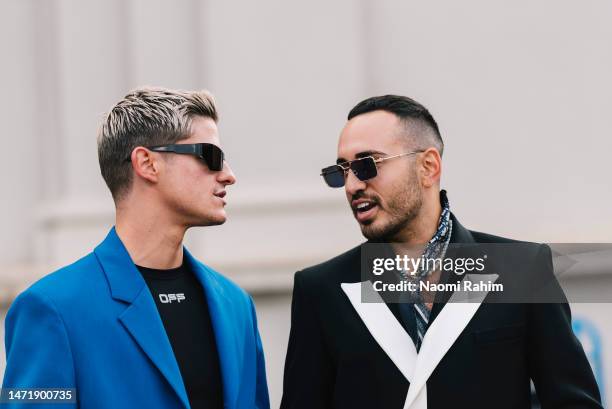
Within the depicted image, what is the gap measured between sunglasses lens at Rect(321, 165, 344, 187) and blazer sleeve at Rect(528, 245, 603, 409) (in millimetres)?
874

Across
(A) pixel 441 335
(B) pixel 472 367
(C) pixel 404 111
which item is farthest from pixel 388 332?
(C) pixel 404 111

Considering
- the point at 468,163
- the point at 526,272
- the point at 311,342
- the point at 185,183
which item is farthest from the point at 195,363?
the point at 468,163

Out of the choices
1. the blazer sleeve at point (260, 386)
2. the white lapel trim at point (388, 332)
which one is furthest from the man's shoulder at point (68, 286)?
the white lapel trim at point (388, 332)

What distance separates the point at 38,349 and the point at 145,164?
850 millimetres

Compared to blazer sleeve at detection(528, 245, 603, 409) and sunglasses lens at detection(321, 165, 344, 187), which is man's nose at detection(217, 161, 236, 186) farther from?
blazer sleeve at detection(528, 245, 603, 409)

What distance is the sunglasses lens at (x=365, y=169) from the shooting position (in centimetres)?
393

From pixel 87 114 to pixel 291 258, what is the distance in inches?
82.5

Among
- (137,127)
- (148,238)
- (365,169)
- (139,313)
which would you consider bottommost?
(139,313)

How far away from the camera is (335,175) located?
13.5ft

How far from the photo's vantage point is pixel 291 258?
7.68 meters

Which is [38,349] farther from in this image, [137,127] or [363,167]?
[363,167]

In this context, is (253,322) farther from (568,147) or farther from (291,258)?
(568,147)

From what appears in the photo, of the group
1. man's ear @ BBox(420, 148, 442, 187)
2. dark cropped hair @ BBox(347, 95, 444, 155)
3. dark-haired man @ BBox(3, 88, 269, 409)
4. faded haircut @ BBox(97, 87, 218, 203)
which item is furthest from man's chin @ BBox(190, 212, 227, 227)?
man's ear @ BBox(420, 148, 442, 187)

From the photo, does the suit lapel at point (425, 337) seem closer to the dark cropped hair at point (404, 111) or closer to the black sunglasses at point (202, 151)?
the dark cropped hair at point (404, 111)
